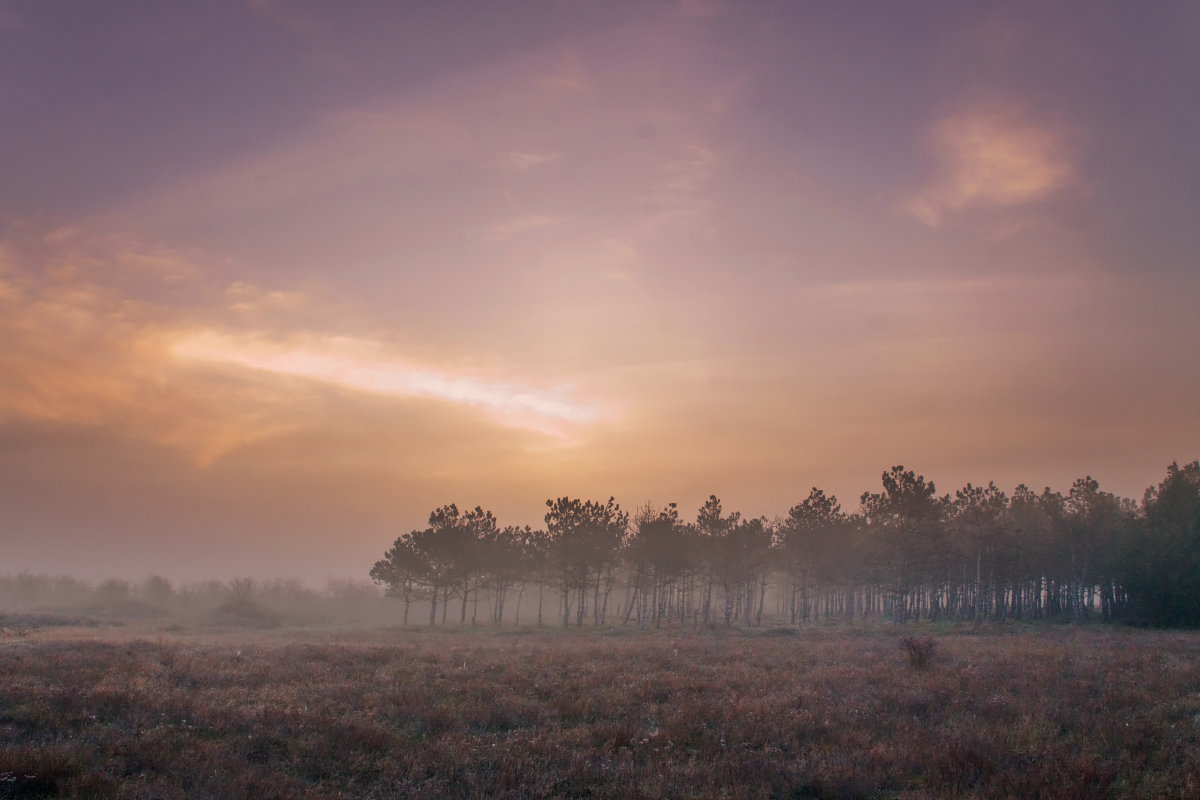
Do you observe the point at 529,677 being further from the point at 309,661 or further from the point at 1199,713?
the point at 1199,713

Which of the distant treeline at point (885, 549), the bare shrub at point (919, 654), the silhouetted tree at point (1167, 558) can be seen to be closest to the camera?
the bare shrub at point (919, 654)

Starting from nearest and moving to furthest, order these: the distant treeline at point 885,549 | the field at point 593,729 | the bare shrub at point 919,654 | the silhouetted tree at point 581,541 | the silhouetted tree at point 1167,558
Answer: the field at point 593,729 → the bare shrub at point 919,654 → the silhouetted tree at point 1167,558 → the distant treeline at point 885,549 → the silhouetted tree at point 581,541

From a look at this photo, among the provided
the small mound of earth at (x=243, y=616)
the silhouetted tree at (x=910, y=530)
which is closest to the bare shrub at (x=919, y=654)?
the silhouetted tree at (x=910, y=530)

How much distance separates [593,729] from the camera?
13.9 meters

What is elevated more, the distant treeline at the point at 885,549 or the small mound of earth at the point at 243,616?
the distant treeline at the point at 885,549

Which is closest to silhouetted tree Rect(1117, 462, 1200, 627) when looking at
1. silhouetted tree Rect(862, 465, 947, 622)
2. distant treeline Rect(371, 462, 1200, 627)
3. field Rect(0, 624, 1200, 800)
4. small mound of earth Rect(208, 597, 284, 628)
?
distant treeline Rect(371, 462, 1200, 627)

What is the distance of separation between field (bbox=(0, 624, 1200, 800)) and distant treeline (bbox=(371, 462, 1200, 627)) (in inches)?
1524

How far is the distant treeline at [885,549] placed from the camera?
57.8 m

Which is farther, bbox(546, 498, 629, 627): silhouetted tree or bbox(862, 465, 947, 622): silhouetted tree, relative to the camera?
bbox(546, 498, 629, 627): silhouetted tree

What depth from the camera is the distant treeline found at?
57.8 m

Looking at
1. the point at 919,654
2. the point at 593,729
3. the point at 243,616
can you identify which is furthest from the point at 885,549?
the point at 243,616

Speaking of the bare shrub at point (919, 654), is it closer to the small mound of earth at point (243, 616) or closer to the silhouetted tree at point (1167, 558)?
the silhouetted tree at point (1167, 558)

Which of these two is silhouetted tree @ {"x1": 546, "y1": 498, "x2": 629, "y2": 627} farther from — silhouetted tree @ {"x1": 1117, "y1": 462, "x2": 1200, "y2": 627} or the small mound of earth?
silhouetted tree @ {"x1": 1117, "y1": 462, "x2": 1200, "y2": 627}

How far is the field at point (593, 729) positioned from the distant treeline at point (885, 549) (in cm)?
3872
